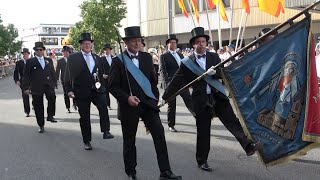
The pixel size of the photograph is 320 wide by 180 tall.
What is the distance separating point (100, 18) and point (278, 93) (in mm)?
32433

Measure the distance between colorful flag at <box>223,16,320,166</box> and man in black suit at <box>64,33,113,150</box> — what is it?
10.3ft

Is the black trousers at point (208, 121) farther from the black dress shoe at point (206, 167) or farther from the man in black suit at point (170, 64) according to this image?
the man in black suit at point (170, 64)

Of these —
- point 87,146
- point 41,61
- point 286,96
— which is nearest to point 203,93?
point 286,96

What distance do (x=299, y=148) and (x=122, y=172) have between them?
241cm

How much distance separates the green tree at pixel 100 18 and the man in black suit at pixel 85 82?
28750 millimetres

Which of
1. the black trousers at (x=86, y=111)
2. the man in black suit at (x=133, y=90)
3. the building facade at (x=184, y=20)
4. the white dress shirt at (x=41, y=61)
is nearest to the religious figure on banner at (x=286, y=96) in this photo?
the man in black suit at (x=133, y=90)

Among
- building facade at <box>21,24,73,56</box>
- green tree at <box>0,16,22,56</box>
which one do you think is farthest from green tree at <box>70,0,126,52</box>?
building facade at <box>21,24,73,56</box>

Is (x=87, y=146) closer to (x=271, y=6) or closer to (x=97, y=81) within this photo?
(x=97, y=81)

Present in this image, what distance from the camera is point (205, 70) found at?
569 centimetres

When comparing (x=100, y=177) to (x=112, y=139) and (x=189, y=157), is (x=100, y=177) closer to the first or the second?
(x=189, y=157)

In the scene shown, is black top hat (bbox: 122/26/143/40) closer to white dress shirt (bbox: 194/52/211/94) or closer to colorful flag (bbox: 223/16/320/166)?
white dress shirt (bbox: 194/52/211/94)

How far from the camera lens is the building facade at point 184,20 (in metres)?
31.5

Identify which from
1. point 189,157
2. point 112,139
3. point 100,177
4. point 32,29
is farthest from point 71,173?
point 32,29

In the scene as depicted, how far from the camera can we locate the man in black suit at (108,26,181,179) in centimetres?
541
